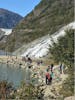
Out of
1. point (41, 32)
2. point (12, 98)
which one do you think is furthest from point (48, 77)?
point (41, 32)

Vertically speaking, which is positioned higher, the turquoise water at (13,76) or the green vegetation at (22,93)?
the turquoise water at (13,76)

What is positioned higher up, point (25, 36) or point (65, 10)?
point (65, 10)

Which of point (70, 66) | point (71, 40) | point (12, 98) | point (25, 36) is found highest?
point (25, 36)

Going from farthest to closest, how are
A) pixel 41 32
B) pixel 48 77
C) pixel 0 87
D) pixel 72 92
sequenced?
pixel 41 32 < pixel 48 77 < pixel 72 92 < pixel 0 87

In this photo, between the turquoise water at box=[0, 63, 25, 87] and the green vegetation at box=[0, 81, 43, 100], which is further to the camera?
the turquoise water at box=[0, 63, 25, 87]

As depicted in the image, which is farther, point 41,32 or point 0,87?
point 41,32

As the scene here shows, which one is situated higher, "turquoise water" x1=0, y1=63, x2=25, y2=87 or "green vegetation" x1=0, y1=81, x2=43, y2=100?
"turquoise water" x1=0, y1=63, x2=25, y2=87

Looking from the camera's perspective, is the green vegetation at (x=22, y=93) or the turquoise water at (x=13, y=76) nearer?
the green vegetation at (x=22, y=93)

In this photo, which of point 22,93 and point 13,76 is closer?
point 22,93

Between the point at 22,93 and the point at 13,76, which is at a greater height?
the point at 13,76

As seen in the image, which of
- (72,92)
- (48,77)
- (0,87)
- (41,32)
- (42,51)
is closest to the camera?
(0,87)

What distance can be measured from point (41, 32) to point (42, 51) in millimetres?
70827

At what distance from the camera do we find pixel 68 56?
22.8 meters

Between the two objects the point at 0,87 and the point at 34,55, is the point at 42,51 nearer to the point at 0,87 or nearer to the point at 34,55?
the point at 34,55
